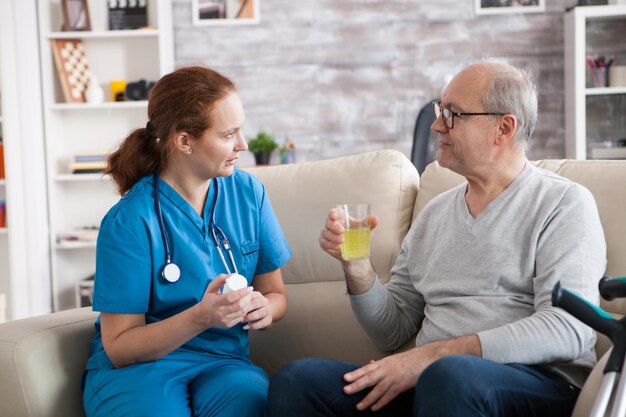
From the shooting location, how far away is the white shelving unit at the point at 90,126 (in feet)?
15.7

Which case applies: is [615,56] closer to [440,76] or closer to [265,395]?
[440,76]

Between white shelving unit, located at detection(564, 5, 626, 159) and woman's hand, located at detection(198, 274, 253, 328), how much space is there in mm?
3270

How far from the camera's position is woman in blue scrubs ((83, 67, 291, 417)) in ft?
5.81

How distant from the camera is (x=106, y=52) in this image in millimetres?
4875

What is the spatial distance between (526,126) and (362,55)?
10.2 feet

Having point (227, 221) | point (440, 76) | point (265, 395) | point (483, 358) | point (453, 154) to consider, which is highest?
point (440, 76)

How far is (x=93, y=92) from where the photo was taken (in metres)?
4.71

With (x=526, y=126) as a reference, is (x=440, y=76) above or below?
above

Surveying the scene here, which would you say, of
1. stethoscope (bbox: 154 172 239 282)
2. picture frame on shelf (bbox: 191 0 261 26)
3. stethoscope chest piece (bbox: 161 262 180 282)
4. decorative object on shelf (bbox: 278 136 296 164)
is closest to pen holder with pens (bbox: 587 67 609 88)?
decorative object on shelf (bbox: 278 136 296 164)

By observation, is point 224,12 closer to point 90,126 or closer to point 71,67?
point 71,67

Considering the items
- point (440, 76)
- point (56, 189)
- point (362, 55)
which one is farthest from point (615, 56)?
point (56, 189)

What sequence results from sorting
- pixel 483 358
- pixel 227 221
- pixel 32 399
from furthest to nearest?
pixel 227 221 < pixel 32 399 < pixel 483 358

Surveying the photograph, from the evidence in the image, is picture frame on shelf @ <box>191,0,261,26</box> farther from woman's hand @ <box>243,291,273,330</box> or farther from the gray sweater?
woman's hand @ <box>243,291,273,330</box>

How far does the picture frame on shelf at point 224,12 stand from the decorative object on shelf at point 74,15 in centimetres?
63
